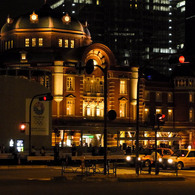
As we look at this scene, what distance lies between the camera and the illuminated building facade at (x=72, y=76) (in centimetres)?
8562

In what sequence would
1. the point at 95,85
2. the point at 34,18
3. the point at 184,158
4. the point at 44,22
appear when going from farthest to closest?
the point at 44,22 → the point at 34,18 → the point at 95,85 → the point at 184,158

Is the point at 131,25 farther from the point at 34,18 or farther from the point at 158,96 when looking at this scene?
the point at 34,18

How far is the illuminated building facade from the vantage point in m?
85.6

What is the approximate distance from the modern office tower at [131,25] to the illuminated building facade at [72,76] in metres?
56.9

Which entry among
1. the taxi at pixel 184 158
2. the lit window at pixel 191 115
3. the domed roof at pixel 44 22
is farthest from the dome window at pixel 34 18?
the taxi at pixel 184 158

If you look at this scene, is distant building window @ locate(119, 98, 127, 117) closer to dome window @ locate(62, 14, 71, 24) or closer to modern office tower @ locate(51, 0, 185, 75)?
dome window @ locate(62, 14, 71, 24)

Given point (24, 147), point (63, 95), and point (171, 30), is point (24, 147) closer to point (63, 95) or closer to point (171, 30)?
point (63, 95)

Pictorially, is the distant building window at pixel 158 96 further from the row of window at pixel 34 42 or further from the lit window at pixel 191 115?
the row of window at pixel 34 42

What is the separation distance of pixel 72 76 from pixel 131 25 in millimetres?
74175

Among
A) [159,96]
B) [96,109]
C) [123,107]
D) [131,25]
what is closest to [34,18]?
[96,109]

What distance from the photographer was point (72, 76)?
87.2 metres

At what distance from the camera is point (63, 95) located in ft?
284

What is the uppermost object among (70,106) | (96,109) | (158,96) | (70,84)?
(70,84)

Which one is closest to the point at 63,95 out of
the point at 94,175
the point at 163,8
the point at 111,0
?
the point at 94,175
